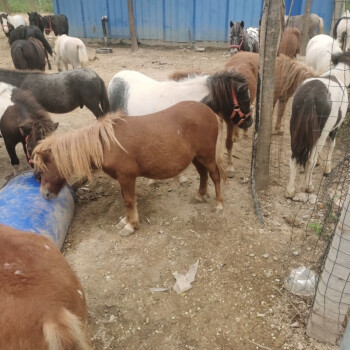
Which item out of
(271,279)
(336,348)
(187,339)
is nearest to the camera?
(336,348)

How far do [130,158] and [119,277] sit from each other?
1255mm

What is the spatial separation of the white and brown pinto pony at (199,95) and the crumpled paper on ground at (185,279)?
5.92 feet

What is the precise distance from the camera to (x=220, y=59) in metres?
12.3

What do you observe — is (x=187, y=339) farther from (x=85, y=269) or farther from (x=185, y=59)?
(x=185, y=59)

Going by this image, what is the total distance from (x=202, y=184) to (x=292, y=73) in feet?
8.05

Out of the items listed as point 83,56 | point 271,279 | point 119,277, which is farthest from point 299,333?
point 83,56

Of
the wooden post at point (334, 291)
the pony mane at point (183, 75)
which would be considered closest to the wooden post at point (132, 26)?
the pony mane at point (183, 75)

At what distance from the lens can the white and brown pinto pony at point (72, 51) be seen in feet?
33.6

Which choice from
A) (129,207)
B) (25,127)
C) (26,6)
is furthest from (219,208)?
(26,6)

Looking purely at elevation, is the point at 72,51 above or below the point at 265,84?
below

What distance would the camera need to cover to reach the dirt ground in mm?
2656

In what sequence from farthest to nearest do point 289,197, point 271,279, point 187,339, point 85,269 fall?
point 289,197
point 85,269
point 271,279
point 187,339

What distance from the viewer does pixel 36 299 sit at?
4.98 feet

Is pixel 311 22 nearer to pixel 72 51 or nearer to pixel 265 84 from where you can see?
pixel 72 51
